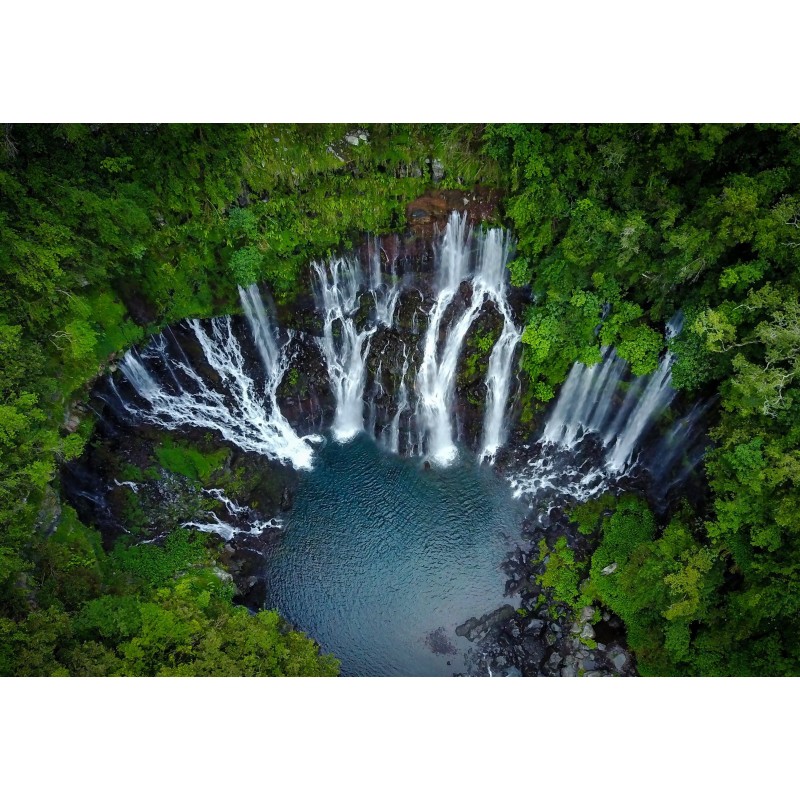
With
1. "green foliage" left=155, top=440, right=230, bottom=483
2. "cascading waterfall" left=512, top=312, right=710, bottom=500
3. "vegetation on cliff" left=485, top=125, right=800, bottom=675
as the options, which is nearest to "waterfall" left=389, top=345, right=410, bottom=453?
"cascading waterfall" left=512, top=312, right=710, bottom=500

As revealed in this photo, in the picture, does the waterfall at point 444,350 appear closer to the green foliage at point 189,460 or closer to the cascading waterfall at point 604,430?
the cascading waterfall at point 604,430

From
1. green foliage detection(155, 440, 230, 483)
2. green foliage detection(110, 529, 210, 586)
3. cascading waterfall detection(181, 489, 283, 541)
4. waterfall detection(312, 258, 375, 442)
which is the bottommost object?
green foliage detection(110, 529, 210, 586)

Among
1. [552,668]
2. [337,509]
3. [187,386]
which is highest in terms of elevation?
[187,386]

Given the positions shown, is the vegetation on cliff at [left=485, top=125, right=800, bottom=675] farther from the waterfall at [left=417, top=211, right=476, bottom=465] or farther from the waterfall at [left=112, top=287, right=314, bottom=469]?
the waterfall at [left=112, top=287, right=314, bottom=469]

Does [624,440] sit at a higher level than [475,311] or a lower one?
lower

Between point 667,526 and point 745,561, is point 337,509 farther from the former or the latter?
point 745,561

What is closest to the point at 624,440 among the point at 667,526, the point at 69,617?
the point at 667,526
